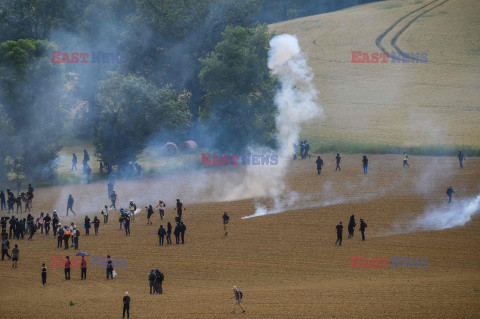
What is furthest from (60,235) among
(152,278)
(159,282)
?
(159,282)

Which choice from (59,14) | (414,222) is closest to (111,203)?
(414,222)

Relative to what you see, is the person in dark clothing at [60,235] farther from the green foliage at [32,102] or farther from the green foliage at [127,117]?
the green foliage at [32,102]

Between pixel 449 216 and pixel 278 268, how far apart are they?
15601mm

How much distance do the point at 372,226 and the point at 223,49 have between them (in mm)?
33097

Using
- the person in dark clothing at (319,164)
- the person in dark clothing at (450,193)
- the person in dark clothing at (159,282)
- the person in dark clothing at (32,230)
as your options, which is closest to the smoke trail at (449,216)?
the person in dark clothing at (450,193)

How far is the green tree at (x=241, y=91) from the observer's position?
61469 mm

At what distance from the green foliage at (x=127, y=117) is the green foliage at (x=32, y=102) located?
23.6 feet

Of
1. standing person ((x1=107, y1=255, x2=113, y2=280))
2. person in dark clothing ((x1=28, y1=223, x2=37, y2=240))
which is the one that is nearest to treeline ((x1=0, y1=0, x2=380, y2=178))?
person in dark clothing ((x1=28, y1=223, x2=37, y2=240))

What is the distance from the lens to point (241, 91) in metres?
62.5

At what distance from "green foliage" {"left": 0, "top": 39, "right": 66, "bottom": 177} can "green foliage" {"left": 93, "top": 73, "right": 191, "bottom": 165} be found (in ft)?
23.6

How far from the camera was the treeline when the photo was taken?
2247 inches

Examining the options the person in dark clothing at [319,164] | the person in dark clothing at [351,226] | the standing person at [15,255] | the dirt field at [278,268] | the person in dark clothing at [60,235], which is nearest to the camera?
the dirt field at [278,268]

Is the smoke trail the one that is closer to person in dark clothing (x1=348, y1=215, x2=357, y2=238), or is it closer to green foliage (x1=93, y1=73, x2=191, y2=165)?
person in dark clothing (x1=348, y1=215, x2=357, y2=238)

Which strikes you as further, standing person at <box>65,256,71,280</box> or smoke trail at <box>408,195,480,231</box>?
smoke trail at <box>408,195,480,231</box>
